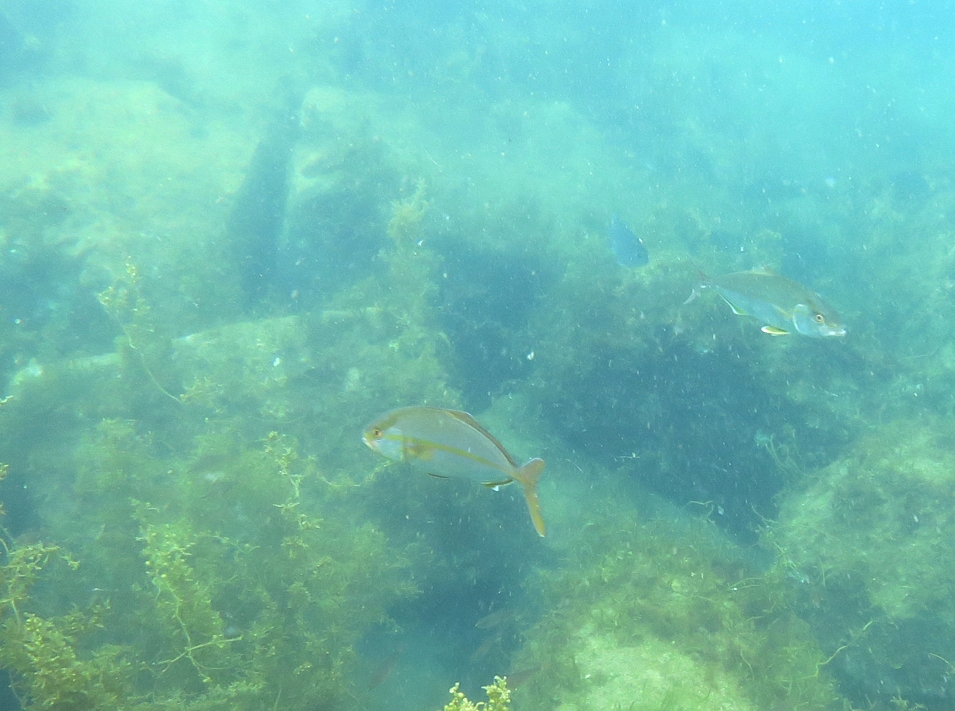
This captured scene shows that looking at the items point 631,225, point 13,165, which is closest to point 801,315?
point 631,225

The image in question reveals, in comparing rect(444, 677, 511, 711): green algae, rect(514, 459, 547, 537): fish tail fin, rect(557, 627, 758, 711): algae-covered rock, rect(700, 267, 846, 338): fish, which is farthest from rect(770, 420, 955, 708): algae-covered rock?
rect(444, 677, 511, 711): green algae

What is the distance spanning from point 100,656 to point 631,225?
45.5 ft

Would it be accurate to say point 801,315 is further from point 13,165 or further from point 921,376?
point 13,165

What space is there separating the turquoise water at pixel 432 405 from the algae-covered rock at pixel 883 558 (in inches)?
1.3

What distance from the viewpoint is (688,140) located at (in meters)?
21.7

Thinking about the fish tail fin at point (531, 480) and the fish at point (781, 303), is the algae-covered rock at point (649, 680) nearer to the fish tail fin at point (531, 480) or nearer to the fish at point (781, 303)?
the fish tail fin at point (531, 480)

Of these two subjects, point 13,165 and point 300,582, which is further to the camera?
point 13,165

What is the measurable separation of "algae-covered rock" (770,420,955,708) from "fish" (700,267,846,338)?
12.0 feet

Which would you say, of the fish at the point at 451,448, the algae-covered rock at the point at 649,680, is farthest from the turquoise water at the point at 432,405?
the fish at the point at 451,448

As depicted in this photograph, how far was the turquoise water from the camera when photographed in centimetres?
494

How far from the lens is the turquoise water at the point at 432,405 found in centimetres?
494

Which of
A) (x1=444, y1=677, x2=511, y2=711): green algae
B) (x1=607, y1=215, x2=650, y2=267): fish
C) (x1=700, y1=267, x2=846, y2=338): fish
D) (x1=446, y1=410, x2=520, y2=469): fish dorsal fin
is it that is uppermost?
(x1=700, y1=267, x2=846, y2=338): fish

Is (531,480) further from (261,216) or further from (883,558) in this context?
(261,216)

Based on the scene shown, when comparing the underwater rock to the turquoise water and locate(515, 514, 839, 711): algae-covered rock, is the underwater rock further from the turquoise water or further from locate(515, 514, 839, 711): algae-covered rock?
locate(515, 514, 839, 711): algae-covered rock
